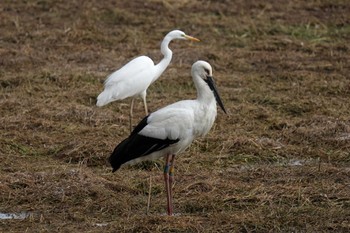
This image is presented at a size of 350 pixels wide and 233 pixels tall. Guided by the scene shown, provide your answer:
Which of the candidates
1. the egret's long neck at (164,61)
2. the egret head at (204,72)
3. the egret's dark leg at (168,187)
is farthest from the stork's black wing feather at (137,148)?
the egret's long neck at (164,61)

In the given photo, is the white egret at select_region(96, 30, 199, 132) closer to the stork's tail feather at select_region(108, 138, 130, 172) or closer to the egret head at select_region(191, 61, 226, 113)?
the egret head at select_region(191, 61, 226, 113)

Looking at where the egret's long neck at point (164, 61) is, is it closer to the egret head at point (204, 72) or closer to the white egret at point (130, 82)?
the white egret at point (130, 82)

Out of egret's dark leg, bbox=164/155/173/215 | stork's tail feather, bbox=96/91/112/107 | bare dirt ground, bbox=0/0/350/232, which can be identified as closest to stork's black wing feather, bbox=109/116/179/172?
egret's dark leg, bbox=164/155/173/215

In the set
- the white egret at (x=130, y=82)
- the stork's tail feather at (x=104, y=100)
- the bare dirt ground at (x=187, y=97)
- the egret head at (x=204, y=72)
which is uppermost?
the egret head at (x=204, y=72)

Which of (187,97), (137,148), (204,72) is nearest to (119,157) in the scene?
(137,148)

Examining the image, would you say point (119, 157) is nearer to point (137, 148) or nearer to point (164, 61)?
point (137, 148)

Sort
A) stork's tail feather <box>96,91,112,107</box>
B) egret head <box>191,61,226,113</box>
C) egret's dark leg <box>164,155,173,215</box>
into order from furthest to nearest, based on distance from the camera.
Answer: stork's tail feather <box>96,91,112,107</box>
egret head <box>191,61,226,113</box>
egret's dark leg <box>164,155,173,215</box>

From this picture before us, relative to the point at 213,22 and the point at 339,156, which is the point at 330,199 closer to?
the point at 339,156

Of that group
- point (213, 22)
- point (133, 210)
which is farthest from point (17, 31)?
point (133, 210)

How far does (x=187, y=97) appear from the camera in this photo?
11.5m

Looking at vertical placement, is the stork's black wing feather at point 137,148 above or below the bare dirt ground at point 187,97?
above

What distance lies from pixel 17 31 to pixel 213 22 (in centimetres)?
327

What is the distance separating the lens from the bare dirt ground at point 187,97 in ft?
23.9

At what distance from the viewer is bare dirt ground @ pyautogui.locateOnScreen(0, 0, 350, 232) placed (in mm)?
7277
